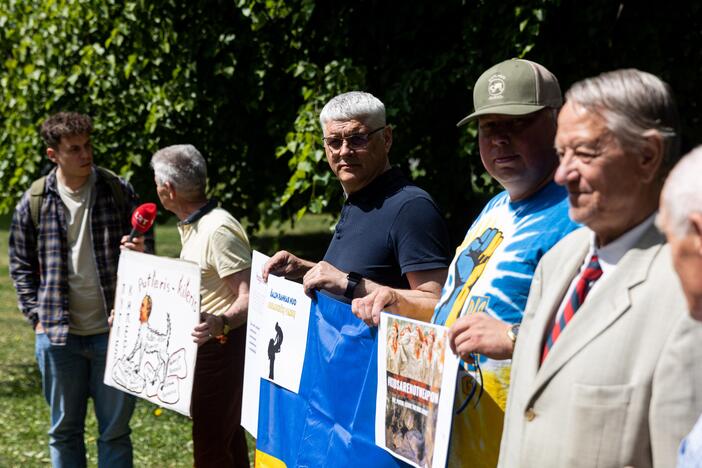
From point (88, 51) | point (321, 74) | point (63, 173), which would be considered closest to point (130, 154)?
point (88, 51)

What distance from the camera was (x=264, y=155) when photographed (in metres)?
9.34

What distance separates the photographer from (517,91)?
284 cm

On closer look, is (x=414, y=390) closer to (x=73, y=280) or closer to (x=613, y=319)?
(x=613, y=319)

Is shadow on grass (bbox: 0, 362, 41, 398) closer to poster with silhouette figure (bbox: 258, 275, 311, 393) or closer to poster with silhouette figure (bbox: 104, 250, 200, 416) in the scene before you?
poster with silhouette figure (bbox: 104, 250, 200, 416)

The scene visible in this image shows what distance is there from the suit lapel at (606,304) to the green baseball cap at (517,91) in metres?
0.77

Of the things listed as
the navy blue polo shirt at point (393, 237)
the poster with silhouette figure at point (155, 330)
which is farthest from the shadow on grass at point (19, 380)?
the navy blue polo shirt at point (393, 237)

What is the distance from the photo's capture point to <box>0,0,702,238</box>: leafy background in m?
7.28

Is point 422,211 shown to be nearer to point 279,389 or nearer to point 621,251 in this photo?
point 279,389

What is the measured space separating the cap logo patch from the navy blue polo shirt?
654 millimetres

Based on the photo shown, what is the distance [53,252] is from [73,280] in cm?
18

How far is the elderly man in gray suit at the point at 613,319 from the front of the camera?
2.00 metres

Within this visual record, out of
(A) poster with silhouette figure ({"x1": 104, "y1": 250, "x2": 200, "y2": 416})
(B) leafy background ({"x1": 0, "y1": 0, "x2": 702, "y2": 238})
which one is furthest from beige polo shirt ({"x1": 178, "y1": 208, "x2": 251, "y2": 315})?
(B) leafy background ({"x1": 0, "y1": 0, "x2": 702, "y2": 238})

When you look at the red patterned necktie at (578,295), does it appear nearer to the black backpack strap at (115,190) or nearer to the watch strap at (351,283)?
the watch strap at (351,283)

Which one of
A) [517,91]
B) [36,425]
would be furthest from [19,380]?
[517,91]
